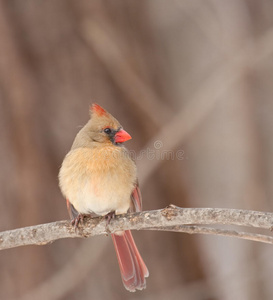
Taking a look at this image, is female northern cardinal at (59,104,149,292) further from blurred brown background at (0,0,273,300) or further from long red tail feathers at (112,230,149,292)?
blurred brown background at (0,0,273,300)

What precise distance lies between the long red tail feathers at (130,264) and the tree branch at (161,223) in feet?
1.46

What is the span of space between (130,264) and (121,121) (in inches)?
47.1

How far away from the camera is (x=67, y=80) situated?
3.62 meters

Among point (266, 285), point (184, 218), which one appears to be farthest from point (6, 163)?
point (266, 285)

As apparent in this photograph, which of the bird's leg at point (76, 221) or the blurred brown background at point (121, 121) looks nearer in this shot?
the bird's leg at point (76, 221)

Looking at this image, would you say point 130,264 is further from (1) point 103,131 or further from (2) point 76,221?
(1) point 103,131

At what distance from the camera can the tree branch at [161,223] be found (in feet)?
5.82

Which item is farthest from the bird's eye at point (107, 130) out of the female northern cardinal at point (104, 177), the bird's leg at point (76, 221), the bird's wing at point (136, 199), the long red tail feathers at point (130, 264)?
the long red tail feathers at point (130, 264)

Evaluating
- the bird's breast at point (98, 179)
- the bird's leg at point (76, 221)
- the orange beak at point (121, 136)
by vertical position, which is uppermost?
the orange beak at point (121, 136)

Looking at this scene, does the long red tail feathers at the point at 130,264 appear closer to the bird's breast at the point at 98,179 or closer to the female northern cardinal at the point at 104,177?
the female northern cardinal at the point at 104,177

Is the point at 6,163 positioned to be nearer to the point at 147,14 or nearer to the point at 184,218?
the point at 147,14

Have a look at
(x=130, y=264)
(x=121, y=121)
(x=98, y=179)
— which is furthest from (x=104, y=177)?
(x=121, y=121)

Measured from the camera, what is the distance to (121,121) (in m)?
3.63

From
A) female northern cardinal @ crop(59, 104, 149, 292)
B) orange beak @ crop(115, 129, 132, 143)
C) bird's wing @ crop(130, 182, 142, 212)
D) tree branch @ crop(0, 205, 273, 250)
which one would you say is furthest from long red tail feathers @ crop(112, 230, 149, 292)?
orange beak @ crop(115, 129, 132, 143)
